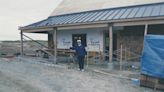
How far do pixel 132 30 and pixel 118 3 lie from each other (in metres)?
3.27

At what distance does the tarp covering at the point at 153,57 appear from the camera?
34.4ft

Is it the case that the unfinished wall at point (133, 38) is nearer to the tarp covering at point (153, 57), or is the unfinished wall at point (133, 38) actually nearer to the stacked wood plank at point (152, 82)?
the tarp covering at point (153, 57)

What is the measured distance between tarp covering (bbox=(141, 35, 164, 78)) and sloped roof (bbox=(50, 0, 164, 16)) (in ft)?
26.3

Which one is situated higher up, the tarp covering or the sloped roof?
the sloped roof

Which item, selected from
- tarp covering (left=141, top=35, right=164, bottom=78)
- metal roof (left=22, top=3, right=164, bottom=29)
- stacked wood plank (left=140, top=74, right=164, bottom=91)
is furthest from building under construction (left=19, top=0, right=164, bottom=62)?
stacked wood plank (left=140, top=74, right=164, bottom=91)

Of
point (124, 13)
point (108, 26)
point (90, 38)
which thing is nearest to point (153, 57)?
point (108, 26)

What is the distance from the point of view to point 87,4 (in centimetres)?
2277

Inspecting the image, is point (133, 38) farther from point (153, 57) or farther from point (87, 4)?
point (153, 57)

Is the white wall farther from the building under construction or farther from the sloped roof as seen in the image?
the sloped roof

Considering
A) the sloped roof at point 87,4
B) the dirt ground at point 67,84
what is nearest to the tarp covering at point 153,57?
the dirt ground at point 67,84

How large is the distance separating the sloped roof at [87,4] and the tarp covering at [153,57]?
8.02 meters

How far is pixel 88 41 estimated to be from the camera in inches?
809

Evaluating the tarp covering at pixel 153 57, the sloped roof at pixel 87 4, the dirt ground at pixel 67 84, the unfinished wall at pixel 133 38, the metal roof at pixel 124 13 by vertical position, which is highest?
the sloped roof at pixel 87 4

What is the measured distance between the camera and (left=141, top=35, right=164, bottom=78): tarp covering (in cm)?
1050
